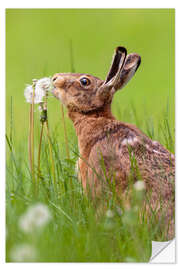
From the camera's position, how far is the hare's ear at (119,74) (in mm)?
3207

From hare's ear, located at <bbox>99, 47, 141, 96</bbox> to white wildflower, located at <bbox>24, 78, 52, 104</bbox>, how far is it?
0.46m

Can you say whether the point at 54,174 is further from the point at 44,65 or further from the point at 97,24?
the point at 97,24

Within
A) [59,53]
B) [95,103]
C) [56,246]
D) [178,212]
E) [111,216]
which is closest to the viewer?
[56,246]

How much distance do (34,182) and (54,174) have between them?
0.19 metres

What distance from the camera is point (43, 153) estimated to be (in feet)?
11.4

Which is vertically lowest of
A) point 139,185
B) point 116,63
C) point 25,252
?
point 25,252

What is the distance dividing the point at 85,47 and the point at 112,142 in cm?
113

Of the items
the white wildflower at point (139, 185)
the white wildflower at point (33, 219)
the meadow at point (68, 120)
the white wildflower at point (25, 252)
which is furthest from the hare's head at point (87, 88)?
the white wildflower at point (25, 252)

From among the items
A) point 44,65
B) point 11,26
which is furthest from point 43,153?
point 11,26

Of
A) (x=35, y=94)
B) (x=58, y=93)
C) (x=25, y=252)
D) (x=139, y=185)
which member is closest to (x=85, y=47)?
(x=58, y=93)

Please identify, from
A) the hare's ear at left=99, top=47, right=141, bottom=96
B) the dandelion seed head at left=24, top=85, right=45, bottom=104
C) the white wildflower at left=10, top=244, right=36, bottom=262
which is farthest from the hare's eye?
the white wildflower at left=10, top=244, right=36, bottom=262

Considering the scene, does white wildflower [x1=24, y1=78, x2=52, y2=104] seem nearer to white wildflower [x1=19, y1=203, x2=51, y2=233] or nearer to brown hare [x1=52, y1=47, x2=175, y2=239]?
brown hare [x1=52, y1=47, x2=175, y2=239]

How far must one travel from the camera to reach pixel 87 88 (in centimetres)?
344

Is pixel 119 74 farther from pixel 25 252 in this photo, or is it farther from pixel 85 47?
pixel 25 252
